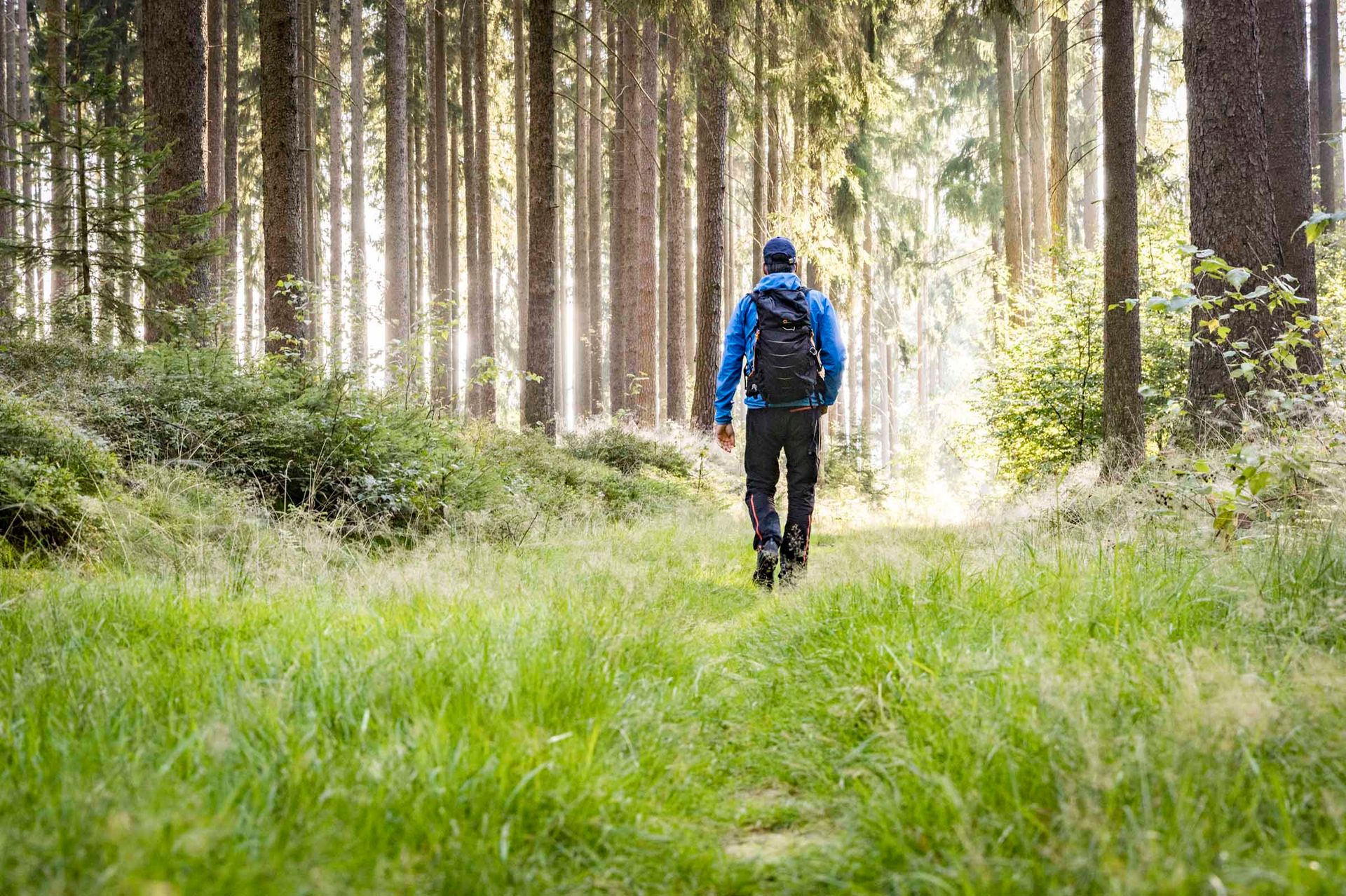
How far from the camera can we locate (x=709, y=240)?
14172 millimetres

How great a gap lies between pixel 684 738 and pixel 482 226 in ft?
63.5

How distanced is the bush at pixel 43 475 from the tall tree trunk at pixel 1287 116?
1073cm

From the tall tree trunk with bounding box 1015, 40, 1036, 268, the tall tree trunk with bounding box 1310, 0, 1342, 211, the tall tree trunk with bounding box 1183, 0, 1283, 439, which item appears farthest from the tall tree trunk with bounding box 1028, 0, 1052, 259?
the tall tree trunk with bounding box 1183, 0, 1283, 439

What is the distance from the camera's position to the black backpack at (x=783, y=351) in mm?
5234

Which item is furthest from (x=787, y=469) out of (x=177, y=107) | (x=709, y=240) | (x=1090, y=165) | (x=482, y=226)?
(x=1090, y=165)

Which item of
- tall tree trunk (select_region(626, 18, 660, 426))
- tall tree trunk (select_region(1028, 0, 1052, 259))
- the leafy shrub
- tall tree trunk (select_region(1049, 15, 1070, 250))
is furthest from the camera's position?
tall tree trunk (select_region(1028, 0, 1052, 259))

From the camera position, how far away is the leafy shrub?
40.8 feet

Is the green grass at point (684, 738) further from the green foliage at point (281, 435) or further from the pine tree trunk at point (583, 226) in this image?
the pine tree trunk at point (583, 226)

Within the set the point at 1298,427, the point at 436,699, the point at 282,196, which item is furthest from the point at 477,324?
the point at 436,699

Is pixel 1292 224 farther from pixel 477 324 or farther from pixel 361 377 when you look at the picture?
pixel 477 324

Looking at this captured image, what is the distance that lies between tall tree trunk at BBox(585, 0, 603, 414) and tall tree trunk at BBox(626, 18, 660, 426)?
5.33 meters

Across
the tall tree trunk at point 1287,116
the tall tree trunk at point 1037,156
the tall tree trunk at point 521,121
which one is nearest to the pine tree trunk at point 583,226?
the tall tree trunk at point 521,121

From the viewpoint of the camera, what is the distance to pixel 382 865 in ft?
5.02

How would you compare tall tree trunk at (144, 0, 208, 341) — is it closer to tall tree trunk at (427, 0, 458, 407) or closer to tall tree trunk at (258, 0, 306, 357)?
tall tree trunk at (258, 0, 306, 357)
